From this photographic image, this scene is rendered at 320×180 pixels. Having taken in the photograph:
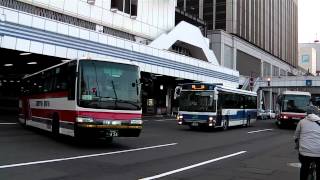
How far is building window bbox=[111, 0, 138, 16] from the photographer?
1918 inches

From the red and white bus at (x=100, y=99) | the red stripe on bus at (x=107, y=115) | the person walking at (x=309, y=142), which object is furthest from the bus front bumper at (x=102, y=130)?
the person walking at (x=309, y=142)

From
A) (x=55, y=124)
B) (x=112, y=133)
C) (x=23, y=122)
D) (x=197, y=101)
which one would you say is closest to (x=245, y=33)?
(x=197, y=101)

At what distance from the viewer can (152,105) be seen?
59.9m

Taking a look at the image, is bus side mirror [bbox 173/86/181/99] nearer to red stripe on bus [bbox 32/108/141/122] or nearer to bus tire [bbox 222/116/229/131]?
bus tire [bbox 222/116/229/131]

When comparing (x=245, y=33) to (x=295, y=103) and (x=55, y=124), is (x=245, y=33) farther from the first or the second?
(x=55, y=124)

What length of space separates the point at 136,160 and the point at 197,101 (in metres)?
14.9

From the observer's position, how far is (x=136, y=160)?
Result: 1378 cm

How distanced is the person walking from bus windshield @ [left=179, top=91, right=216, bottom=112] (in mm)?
19147

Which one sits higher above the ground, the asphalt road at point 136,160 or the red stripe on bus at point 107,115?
the red stripe on bus at point 107,115

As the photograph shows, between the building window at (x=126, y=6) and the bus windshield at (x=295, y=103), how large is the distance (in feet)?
68.5

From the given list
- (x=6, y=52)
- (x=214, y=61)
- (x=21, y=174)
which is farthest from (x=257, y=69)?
(x=21, y=174)

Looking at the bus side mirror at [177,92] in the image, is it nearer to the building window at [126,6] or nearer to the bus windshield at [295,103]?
the bus windshield at [295,103]

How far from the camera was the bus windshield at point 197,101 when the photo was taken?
27953mm

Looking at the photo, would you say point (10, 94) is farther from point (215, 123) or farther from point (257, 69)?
point (257, 69)
